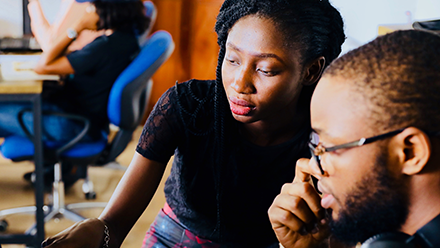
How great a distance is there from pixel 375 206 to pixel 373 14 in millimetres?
2349

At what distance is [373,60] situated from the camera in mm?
634

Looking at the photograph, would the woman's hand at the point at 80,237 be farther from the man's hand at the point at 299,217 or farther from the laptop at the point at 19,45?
the laptop at the point at 19,45

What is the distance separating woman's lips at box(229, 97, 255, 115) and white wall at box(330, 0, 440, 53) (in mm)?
1689

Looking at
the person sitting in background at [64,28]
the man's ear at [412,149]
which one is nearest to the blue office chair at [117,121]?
the person sitting in background at [64,28]

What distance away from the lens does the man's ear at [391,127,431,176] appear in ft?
1.95

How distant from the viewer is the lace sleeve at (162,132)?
1050mm

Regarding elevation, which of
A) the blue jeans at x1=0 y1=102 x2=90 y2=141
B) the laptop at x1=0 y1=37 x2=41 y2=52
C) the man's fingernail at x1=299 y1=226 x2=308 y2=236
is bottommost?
the blue jeans at x1=0 y1=102 x2=90 y2=141

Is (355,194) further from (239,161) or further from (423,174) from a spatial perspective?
(239,161)

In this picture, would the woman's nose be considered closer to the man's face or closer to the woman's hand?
the man's face

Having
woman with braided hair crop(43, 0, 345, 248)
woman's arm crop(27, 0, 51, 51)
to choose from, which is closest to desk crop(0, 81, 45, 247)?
woman's arm crop(27, 0, 51, 51)

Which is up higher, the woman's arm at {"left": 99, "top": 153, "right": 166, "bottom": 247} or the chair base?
the woman's arm at {"left": 99, "top": 153, "right": 166, "bottom": 247}

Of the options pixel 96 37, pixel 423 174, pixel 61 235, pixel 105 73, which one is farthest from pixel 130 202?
Result: pixel 96 37

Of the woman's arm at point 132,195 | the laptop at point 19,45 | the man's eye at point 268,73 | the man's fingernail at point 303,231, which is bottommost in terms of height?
the woman's arm at point 132,195

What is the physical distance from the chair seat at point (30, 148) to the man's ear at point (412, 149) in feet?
5.55
